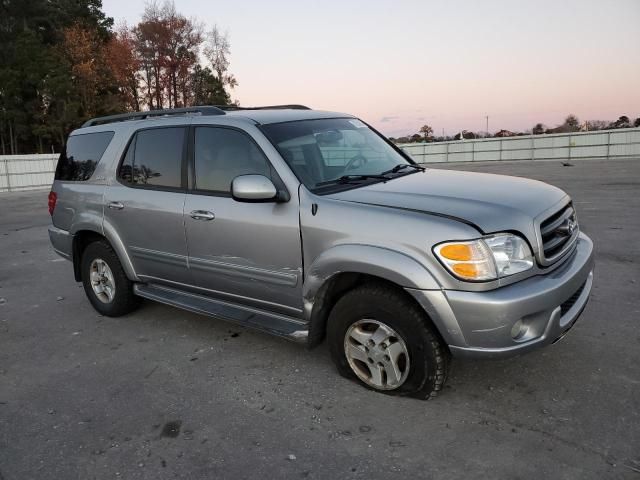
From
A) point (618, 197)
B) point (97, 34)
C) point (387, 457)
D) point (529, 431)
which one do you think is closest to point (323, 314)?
point (387, 457)

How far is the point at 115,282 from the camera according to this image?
493 centimetres

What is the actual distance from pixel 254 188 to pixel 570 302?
2.08 metres

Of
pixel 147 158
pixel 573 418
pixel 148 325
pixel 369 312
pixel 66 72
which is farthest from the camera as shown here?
pixel 66 72

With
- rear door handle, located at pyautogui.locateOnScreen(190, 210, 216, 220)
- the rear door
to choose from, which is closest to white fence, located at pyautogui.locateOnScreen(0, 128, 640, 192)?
the rear door

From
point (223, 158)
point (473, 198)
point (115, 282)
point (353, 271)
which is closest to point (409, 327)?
point (353, 271)

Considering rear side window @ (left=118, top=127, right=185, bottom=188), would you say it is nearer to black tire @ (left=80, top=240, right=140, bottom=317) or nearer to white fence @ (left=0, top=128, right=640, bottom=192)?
black tire @ (left=80, top=240, right=140, bottom=317)

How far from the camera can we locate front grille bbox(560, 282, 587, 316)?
308 centimetres

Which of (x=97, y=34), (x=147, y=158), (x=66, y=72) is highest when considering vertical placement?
(x=97, y=34)

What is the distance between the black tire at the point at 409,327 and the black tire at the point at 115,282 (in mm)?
2513

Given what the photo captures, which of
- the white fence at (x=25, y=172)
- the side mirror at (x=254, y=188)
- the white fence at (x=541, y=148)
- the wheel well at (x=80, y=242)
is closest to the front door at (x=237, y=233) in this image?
the side mirror at (x=254, y=188)

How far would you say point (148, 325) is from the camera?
15.9ft

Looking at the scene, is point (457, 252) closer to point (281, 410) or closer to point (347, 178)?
point (347, 178)

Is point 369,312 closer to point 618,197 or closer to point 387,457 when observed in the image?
point 387,457

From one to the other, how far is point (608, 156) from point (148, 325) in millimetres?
25406
